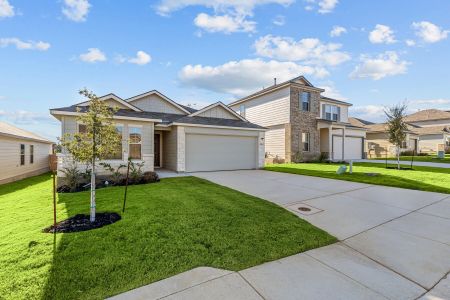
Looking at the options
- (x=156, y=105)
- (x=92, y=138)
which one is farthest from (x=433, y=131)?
(x=92, y=138)

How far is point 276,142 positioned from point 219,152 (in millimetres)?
8364

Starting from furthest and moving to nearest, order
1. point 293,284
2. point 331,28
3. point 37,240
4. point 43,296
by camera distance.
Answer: point 331,28 → point 37,240 → point 293,284 → point 43,296

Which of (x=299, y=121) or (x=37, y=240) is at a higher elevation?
(x=299, y=121)

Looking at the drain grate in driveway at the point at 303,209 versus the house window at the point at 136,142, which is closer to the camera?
the drain grate in driveway at the point at 303,209

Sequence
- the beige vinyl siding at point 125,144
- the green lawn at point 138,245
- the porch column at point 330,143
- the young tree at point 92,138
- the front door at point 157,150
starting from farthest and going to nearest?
the porch column at point 330,143 → the front door at point 157,150 → the beige vinyl siding at point 125,144 → the young tree at point 92,138 → the green lawn at point 138,245

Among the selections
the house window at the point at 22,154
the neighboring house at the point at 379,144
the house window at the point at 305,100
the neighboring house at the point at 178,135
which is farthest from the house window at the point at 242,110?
the house window at the point at 22,154

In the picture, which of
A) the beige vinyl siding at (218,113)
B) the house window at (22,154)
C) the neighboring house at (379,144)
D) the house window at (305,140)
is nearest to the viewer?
the house window at (22,154)

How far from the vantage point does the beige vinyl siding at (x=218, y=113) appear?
15.6m

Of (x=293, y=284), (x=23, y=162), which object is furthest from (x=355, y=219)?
(x=23, y=162)

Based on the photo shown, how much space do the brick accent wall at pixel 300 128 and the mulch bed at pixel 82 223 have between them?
16638mm

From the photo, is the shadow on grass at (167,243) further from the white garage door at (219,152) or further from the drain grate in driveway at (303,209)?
the white garage door at (219,152)

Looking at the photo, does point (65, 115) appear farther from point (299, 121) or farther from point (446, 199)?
point (299, 121)

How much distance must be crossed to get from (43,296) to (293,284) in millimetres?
3051

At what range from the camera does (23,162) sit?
50.1 feet
